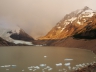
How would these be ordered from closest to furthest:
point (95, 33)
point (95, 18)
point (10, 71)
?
point (10, 71), point (95, 33), point (95, 18)

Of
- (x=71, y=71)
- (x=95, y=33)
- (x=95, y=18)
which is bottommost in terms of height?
(x=71, y=71)

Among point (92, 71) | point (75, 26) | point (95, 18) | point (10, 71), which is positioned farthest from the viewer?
point (75, 26)

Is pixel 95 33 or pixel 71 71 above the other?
pixel 95 33

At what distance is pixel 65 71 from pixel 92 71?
369cm

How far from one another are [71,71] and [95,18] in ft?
456

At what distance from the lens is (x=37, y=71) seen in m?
22.0

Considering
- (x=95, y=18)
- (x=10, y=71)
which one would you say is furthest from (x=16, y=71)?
(x=95, y=18)

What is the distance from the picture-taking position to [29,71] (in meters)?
22.1

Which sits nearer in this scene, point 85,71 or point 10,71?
point 85,71

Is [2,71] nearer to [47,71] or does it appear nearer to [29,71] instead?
[29,71]

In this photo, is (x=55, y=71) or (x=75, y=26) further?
(x=75, y=26)

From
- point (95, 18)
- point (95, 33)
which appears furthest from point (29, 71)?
point (95, 18)

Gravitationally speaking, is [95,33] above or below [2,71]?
above

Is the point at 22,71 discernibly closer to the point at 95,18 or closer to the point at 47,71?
the point at 47,71
